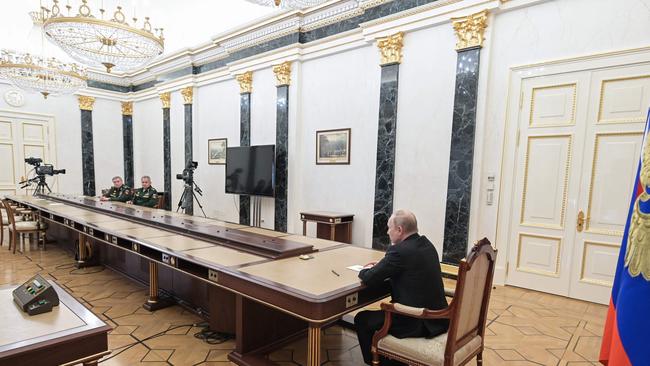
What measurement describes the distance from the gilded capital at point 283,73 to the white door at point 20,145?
22.3 ft

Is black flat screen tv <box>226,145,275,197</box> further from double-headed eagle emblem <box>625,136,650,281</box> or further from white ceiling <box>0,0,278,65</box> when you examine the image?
double-headed eagle emblem <box>625,136,650,281</box>

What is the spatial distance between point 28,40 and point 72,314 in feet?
30.7

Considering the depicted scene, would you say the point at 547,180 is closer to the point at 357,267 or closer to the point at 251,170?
the point at 357,267

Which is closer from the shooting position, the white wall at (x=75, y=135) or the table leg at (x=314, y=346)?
the table leg at (x=314, y=346)

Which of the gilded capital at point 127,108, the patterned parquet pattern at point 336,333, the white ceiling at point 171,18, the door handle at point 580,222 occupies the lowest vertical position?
the patterned parquet pattern at point 336,333

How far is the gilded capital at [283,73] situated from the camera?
5891 millimetres

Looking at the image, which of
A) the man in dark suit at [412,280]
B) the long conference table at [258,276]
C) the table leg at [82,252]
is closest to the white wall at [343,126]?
the long conference table at [258,276]

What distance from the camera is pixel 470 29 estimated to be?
3.96 metres

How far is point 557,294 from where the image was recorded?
363cm

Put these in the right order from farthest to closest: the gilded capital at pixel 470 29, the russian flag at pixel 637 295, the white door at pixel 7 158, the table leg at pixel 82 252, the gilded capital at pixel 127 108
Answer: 1. the gilded capital at pixel 127 108
2. the white door at pixel 7 158
3. the table leg at pixel 82 252
4. the gilded capital at pixel 470 29
5. the russian flag at pixel 637 295

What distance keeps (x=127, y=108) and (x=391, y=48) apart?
863 cm

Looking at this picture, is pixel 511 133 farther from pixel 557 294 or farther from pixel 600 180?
pixel 557 294

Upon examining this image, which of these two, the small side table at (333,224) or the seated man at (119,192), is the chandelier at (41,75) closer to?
the seated man at (119,192)

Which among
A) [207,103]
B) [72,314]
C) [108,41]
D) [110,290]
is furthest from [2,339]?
[207,103]
